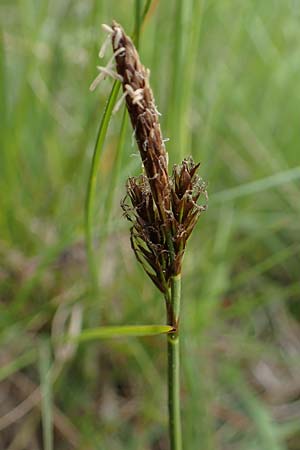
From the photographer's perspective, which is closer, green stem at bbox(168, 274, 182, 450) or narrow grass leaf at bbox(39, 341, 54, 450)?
green stem at bbox(168, 274, 182, 450)

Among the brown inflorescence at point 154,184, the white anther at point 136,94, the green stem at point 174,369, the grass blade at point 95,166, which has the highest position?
the grass blade at point 95,166

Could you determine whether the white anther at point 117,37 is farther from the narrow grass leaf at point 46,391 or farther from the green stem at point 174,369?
the narrow grass leaf at point 46,391

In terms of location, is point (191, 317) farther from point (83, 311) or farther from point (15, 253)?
point (15, 253)

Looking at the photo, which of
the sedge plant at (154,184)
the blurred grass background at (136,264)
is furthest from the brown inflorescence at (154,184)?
the blurred grass background at (136,264)

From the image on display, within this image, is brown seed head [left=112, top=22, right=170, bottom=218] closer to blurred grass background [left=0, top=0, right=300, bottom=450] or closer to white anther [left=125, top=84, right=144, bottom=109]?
white anther [left=125, top=84, right=144, bottom=109]

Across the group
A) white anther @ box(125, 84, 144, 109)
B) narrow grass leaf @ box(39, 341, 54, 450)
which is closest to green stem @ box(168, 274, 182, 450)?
white anther @ box(125, 84, 144, 109)
